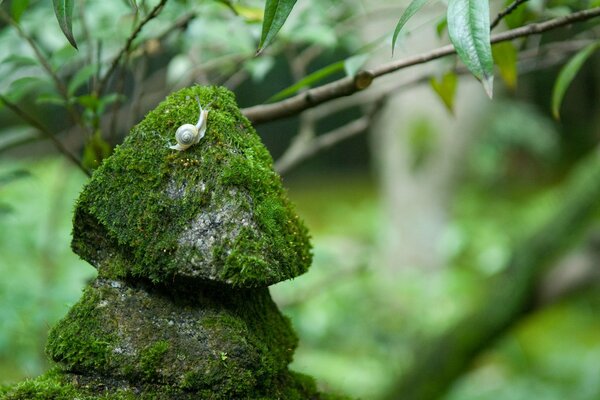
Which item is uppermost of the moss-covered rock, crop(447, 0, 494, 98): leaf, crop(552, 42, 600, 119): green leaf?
crop(552, 42, 600, 119): green leaf

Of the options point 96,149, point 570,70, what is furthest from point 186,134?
point 570,70

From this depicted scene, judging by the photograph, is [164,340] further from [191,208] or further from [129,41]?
[129,41]

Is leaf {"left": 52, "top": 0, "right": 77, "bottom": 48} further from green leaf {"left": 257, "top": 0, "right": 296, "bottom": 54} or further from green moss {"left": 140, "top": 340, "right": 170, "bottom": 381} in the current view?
green moss {"left": 140, "top": 340, "right": 170, "bottom": 381}

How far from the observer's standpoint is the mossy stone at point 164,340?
877mm

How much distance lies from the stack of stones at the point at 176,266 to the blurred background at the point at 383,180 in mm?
97

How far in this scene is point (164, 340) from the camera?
887mm

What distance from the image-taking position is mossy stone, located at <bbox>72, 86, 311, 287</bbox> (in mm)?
847

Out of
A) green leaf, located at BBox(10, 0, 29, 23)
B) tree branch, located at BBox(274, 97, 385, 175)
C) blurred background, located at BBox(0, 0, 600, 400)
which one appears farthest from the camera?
tree branch, located at BBox(274, 97, 385, 175)

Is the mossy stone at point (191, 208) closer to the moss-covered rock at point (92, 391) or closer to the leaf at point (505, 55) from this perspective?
the moss-covered rock at point (92, 391)

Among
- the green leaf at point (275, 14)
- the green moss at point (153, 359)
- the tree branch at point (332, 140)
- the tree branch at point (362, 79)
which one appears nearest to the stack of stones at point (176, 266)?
the green moss at point (153, 359)

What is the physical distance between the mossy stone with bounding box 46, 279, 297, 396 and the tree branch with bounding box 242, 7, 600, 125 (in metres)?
0.38

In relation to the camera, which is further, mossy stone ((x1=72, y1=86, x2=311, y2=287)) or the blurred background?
the blurred background

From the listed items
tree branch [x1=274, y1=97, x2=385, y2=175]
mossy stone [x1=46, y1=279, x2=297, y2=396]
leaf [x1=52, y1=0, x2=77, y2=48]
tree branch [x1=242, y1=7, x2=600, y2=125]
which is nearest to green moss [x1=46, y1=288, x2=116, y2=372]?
mossy stone [x1=46, y1=279, x2=297, y2=396]

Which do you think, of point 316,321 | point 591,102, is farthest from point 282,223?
point 591,102
